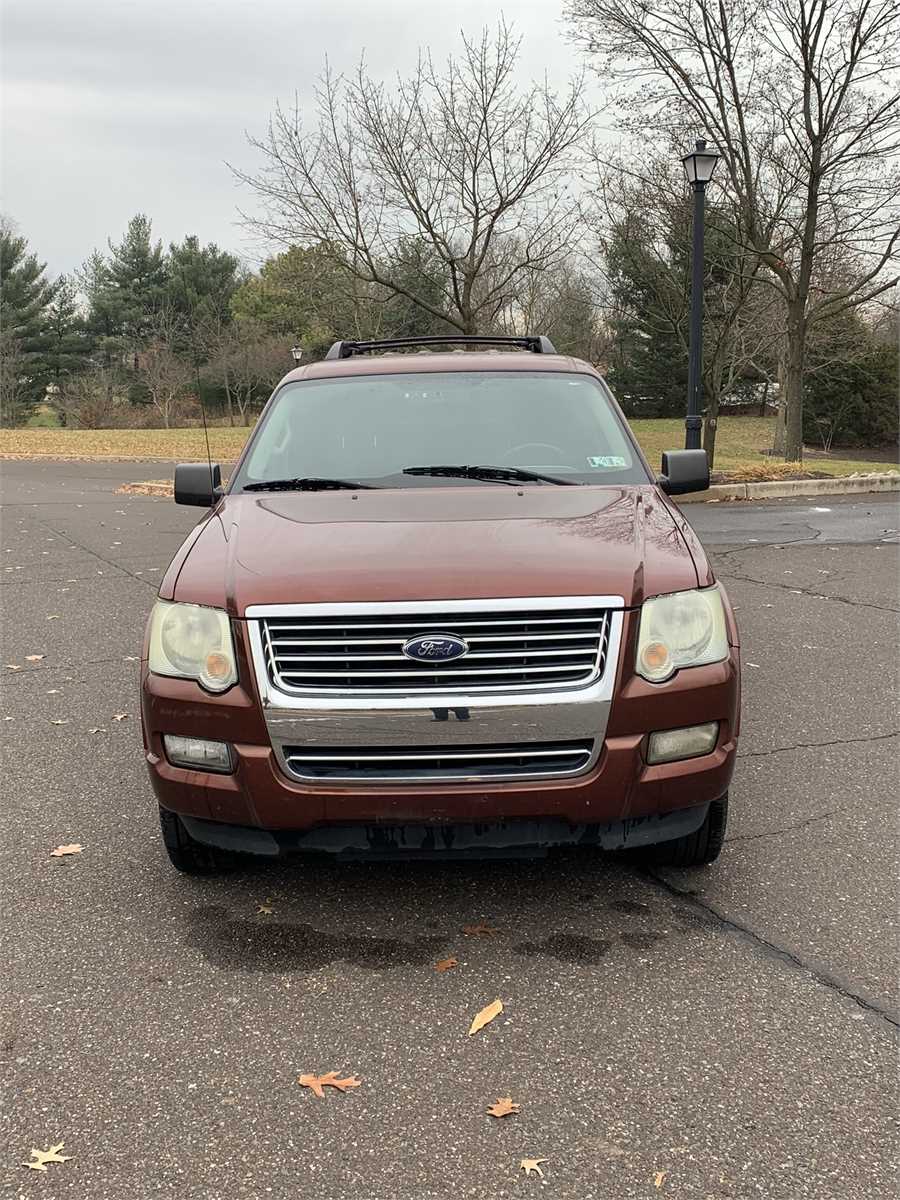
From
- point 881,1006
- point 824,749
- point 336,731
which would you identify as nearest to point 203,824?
point 336,731

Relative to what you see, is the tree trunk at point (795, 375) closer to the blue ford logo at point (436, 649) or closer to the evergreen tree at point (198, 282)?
the blue ford logo at point (436, 649)

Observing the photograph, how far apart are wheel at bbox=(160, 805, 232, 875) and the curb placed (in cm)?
1366

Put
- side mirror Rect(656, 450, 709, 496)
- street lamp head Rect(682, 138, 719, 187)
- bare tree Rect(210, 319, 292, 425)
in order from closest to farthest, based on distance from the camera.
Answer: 1. side mirror Rect(656, 450, 709, 496)
2. street lamp head Rect(682, 138, 719, 187)
3. bare tree Rect(210, 319, 292, 425)

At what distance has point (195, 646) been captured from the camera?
10.4ft

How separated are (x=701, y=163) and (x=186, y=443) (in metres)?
27.6

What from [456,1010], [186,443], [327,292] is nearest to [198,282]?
[186,443]

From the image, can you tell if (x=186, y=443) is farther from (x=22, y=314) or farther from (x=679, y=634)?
(x=679, y=634)

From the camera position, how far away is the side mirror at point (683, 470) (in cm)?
459

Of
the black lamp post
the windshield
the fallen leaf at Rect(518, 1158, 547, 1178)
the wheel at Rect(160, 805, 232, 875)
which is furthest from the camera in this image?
the black lamp post

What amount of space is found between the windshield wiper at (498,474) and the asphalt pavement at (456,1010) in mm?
1485

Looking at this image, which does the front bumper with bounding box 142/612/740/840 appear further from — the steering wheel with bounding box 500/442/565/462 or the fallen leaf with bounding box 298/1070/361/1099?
the steering wheel with bounding box 500/442/565/462

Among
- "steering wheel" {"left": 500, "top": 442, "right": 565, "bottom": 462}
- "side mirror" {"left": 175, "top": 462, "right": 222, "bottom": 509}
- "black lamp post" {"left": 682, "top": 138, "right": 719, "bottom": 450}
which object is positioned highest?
"black lamp post" {"left": 682, "top": 138, "right": 719, "bottom": 450}

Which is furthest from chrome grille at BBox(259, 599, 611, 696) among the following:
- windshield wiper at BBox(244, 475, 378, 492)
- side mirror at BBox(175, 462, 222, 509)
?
side mirror at BBox(175, 462, 222, 509)

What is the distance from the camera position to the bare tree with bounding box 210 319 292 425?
177ft
